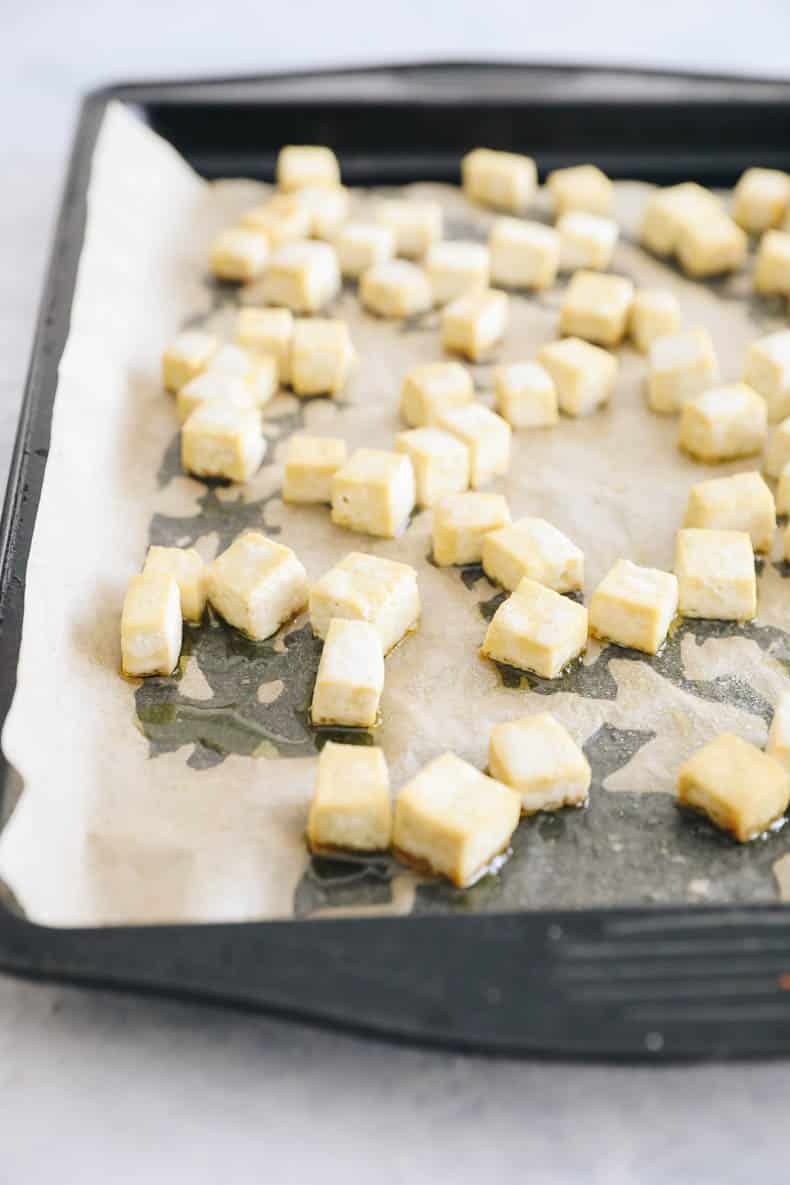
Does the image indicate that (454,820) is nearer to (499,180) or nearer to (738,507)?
(738,507)

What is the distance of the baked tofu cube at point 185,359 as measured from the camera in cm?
247

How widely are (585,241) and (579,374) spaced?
1.67ft

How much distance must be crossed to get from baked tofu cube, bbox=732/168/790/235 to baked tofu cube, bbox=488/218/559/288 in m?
0.45

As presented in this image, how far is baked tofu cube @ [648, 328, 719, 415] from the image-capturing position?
96.9 inches

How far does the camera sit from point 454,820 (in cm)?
161

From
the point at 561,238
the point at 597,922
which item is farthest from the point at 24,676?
the point at 561,238

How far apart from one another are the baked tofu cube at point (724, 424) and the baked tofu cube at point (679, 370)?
65mm

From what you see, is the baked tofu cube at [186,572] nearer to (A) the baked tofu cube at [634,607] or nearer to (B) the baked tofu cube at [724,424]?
(A) the baked tofu cube at [634,607]

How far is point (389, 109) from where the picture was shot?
118 inches

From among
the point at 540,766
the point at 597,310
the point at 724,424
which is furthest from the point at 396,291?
the point at 540,766

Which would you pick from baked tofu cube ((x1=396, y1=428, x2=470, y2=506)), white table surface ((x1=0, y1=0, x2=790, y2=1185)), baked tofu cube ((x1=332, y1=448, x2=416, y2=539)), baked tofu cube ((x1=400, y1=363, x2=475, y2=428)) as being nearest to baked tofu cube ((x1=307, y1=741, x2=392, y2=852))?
white table surface ((x1=0, y1=0, x2=790, y2=1185))

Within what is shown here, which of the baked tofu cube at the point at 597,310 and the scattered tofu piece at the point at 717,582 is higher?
the baked tofu cube at the point at 597,310

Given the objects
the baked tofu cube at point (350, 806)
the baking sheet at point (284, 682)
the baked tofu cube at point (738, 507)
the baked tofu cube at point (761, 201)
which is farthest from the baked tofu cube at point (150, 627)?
the baked tofu cube at point (761, 201)

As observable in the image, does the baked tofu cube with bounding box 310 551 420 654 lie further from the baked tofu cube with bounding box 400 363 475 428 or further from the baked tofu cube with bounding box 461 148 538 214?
the baked tofu cube with bounding box 461 148 538 214
